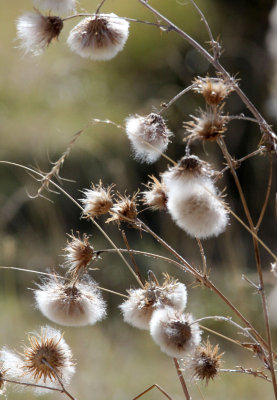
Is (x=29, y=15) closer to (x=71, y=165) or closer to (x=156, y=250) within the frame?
(x=156, y=250)

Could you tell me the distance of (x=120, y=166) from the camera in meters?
2.33

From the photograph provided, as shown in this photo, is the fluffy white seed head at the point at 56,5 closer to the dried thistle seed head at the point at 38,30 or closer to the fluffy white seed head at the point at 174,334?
the dried thistle seed head at the point at 38,30

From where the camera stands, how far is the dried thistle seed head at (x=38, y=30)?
75 cm

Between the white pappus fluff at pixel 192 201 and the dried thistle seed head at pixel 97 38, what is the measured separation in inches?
8.7

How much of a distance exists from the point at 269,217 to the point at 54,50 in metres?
2.22

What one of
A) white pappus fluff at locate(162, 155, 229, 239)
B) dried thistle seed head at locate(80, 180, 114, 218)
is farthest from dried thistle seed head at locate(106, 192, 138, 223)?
white pappus fluff at locate(162, 155, 229, 239)

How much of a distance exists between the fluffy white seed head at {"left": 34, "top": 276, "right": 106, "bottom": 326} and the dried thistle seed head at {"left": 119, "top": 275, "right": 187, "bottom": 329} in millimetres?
37

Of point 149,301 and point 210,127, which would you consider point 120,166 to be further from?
point 210,127

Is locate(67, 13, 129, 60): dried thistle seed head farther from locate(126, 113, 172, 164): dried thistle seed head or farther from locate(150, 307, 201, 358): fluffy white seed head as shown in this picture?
locate(150, 307, 201, 358): fluffy white seed head

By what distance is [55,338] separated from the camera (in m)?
0.75

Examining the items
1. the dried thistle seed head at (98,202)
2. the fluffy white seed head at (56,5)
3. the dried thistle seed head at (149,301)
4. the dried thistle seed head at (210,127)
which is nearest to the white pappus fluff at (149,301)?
the dried thistle seed head at (149,301)

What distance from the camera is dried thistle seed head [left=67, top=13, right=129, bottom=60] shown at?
30.4 inches

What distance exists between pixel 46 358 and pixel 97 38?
1.22 ft

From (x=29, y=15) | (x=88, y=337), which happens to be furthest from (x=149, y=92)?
(x=29, y=15)
